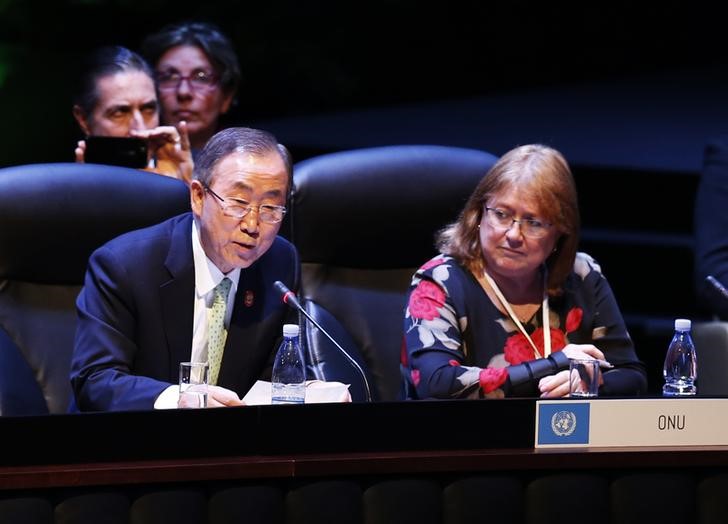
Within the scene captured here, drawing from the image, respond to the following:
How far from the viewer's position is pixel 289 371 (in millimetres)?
2639

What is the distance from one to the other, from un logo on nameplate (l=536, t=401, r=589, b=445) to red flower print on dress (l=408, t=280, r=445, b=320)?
69cm

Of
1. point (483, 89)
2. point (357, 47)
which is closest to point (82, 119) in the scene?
point (357, 47)

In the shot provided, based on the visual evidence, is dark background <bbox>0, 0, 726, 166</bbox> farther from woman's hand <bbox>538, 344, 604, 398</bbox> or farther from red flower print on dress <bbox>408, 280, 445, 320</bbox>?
woman's hand <bbox>538, 344, 604, 398</bbox>

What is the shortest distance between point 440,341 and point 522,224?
0.99 ft

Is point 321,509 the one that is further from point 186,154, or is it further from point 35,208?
point 186,154

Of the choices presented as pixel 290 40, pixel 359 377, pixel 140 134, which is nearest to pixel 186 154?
pixel 140 134

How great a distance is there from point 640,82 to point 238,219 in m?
3.66

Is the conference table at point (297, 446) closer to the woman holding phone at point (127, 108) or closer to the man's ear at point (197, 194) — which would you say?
the man's ear at point (197, 194)

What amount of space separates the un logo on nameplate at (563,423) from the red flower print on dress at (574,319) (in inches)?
30.5

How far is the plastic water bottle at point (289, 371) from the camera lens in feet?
8.26

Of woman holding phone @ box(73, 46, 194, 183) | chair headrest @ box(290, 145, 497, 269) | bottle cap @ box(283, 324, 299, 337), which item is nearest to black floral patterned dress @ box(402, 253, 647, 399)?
chair headrest @ box(290, 145, 497, 269)

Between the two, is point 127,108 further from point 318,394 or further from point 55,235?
point 318,394

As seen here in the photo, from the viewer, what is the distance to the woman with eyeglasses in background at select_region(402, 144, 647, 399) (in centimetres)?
284

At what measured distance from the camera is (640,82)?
5.99m
